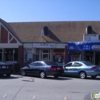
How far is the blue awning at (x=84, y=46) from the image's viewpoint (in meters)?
25.2

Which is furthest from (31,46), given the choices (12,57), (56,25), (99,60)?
(99,60)

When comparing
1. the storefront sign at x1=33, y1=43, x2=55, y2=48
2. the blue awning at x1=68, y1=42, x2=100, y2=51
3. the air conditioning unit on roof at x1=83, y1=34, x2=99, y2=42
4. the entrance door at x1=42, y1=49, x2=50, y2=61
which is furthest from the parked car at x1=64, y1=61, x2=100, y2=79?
the entrance door at x1=42, y1=49, x2=50, y2=61

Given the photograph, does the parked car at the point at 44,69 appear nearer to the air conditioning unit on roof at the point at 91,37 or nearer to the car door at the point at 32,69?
the car door at the point at 32,69

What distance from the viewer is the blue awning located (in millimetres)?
25164

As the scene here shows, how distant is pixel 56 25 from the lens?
3234 cm

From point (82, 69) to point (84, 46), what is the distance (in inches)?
268

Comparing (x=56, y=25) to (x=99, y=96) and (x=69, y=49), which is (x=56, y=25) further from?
(x=99, y=96)

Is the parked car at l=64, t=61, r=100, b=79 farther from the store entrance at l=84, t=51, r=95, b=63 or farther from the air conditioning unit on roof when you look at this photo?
the store entrance at l=84, t=51, r=95, b=63

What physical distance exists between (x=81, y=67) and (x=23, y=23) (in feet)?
58.0

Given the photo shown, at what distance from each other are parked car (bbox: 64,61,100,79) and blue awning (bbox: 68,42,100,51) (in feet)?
19.1

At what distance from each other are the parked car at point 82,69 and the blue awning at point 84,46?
582 cm

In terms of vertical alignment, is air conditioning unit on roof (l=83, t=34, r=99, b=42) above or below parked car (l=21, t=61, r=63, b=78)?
above

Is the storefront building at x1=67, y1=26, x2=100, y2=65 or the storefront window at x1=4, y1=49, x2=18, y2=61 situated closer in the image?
the storefront building at x1=67, y1=26, x2=100, y2=65

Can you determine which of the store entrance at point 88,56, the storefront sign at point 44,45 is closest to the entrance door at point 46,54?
the storefront sign at point 44,45
